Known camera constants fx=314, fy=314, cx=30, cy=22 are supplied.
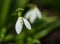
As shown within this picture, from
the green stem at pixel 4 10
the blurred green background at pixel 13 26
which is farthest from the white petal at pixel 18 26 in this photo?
the green stem at pixel 4 10

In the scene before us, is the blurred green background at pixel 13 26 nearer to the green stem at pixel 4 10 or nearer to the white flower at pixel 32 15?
the green stem at pixel 4 10

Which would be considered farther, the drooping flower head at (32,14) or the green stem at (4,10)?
the green stem at (4,10)

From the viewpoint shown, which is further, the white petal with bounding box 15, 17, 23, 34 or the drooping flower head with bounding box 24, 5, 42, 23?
the drooping flower head with bounding box 24, 5, 42, 23

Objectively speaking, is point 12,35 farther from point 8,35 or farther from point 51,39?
point 51,39

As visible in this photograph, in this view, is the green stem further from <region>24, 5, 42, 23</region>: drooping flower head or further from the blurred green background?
<region>24, 5, 42, 23</region>: drooping flower head

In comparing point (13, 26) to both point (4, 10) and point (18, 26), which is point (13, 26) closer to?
point (4, 10)

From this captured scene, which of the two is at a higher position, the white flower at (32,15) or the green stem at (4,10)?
the green stem at (4,10)

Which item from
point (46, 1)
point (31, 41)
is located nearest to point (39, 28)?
point (31, 41)

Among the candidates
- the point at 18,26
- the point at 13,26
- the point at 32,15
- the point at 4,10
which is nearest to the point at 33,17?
the point at 32,15

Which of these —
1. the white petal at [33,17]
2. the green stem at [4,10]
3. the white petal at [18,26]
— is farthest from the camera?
the green stem at [4,10]

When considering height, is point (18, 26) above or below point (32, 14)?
below

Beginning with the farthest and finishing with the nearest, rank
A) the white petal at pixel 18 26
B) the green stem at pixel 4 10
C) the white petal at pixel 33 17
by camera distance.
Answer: the green stem at pixel 4 10 < the white petal at pixel 33 17 < the white petal at pixel 18 26

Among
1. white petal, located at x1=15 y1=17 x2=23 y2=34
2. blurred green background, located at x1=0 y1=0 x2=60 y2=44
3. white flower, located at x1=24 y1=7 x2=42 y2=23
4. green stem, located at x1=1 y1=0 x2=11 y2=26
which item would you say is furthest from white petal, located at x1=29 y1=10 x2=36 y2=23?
white petal, located at x1=15 y1=17 x2=23 y2=34
